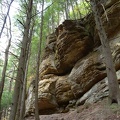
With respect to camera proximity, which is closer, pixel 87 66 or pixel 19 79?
pixel 19 79

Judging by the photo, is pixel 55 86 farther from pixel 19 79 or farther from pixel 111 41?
pixel 19 79

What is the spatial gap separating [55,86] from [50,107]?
4.97 ft

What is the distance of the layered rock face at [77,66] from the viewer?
9.76m

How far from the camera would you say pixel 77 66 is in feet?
38.2

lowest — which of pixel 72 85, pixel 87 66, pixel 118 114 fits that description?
pixel 118 114

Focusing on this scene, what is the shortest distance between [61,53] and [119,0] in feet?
17.1

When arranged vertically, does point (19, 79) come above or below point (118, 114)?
above

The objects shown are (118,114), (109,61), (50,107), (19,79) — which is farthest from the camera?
(50,107)

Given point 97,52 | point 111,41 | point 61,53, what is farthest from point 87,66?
point 61,53

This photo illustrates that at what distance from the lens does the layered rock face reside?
9.76 m

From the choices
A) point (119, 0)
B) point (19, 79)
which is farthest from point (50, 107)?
point (19, 79)

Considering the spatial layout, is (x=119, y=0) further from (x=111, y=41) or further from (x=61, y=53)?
(x=61, y=53)

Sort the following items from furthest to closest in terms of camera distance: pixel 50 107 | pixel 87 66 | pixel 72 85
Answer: pixel 50 107 → pixel 72 85 → pixel 87 66

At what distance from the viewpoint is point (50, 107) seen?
1227cm
